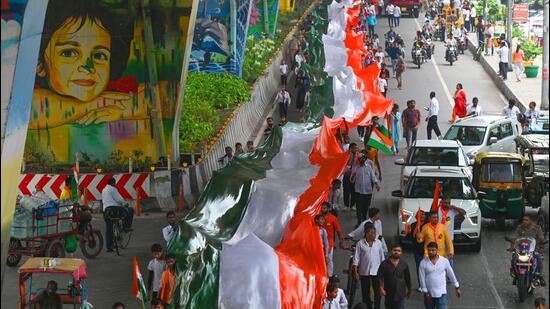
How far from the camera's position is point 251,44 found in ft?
162

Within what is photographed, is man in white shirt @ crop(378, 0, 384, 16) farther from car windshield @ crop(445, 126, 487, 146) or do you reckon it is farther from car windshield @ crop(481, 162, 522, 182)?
car windshield @ crop(481, 162, 522, 182)

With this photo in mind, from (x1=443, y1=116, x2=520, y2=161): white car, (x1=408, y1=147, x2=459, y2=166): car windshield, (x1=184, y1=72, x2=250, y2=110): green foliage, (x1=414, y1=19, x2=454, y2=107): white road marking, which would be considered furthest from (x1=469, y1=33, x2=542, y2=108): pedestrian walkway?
(x1=408, y1=147, x2=459, y2=166): car windshield

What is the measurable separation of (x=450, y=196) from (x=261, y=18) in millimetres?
30586

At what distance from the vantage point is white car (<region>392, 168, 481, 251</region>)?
24641 millimetres

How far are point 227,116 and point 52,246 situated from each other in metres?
14.8

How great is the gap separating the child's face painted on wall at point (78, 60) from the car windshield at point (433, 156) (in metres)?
7.25

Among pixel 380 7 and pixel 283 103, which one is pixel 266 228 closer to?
pixel 283 103

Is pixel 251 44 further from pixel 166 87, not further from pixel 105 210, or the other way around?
pixel 105 210

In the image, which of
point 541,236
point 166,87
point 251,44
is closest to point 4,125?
point 541,236

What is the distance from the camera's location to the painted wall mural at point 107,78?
31688mm

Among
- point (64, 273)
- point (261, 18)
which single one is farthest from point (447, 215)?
point (261, 18)

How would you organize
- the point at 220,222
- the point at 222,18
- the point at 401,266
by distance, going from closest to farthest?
the point at 401,266 → the point at 220,222 → the point at 222,18

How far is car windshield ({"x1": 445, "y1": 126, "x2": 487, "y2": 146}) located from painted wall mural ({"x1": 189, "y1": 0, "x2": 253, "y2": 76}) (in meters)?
10.9

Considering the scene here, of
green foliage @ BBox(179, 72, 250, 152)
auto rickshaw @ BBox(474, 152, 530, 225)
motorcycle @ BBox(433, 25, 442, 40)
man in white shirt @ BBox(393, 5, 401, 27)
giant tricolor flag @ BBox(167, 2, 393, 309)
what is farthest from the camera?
man in white shirt @ BBox(393, 5, 401, 27)
